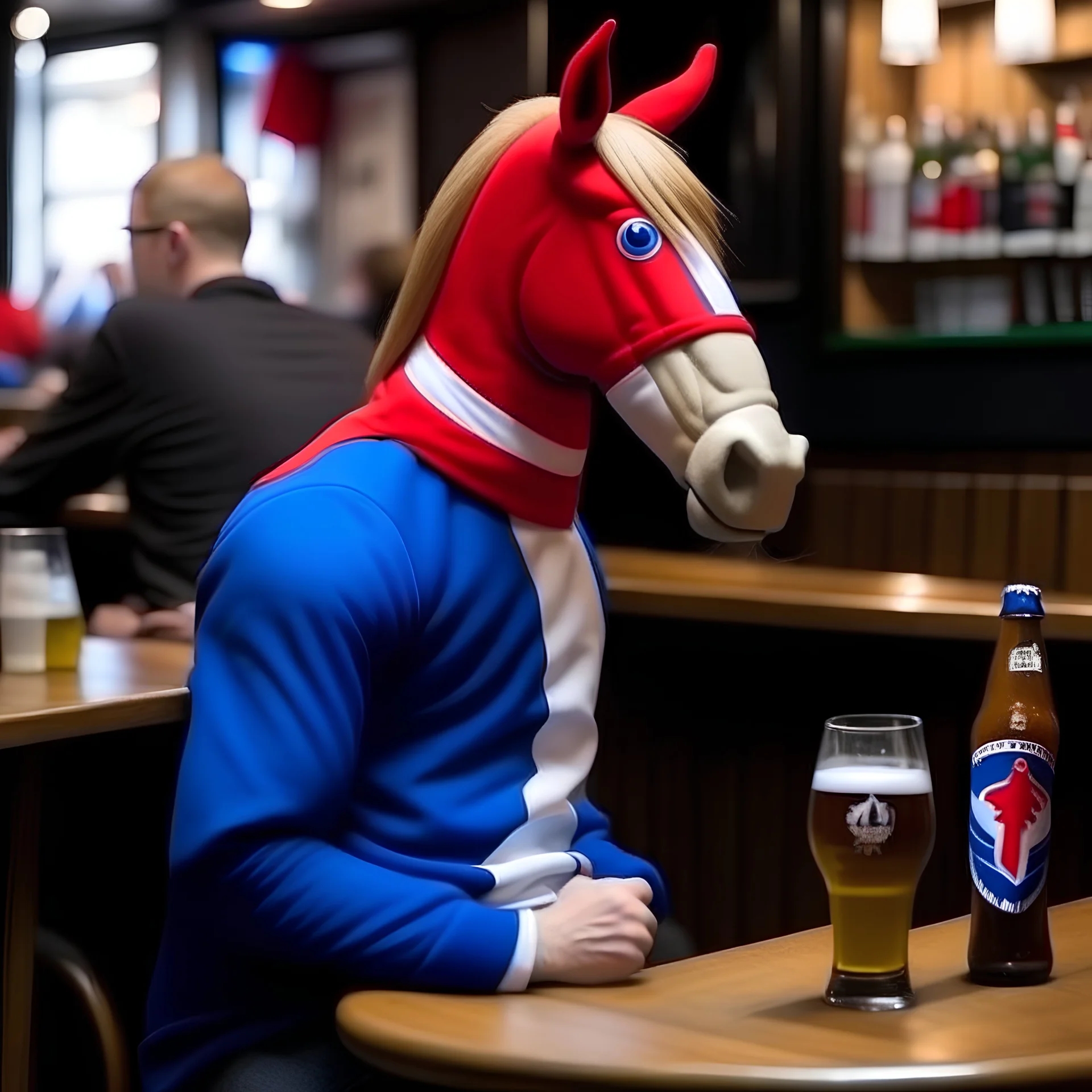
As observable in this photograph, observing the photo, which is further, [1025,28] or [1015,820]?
[1025,28]

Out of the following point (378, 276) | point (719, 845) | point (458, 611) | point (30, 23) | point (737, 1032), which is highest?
point (30, 23)

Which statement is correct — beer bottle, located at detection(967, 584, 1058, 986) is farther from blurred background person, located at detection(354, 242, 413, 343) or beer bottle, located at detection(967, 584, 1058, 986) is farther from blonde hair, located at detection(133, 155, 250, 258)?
blurred background person, located at detection(354, 242, 413, 343)

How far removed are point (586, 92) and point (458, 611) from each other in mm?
389

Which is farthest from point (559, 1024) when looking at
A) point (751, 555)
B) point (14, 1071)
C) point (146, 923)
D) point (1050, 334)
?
point (1050, 334)

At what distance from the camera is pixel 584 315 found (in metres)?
1.28

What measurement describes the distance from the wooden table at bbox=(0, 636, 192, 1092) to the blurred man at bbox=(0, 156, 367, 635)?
0.65 metres

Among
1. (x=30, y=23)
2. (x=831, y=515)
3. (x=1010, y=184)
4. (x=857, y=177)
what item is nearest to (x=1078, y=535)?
(x=831, y=515)

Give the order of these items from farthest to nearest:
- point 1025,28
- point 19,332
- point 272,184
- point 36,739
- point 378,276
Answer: point 272,184
point 19,332
point 378,276
point 1025,28
point 36,739

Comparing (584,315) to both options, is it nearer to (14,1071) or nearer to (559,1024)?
(559,1024)

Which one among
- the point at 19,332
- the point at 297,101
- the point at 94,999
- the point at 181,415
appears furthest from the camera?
the point at 297,101

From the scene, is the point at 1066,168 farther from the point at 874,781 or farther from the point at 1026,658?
the point at 874,781

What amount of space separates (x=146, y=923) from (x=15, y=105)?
645 centimetres

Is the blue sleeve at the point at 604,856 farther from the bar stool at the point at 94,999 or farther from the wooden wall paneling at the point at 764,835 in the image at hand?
the wooden wall paneling at the point at 764,835

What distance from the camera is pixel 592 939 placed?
1.23 meters
